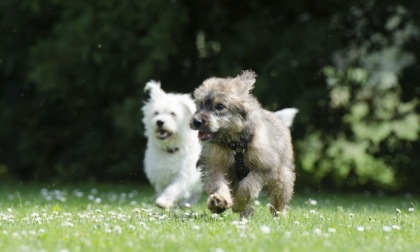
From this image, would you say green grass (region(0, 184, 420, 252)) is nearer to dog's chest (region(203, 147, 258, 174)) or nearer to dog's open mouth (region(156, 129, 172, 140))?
dog's chest (region(203, 147, 258, 174))

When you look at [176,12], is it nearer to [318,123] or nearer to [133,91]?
[133,91]

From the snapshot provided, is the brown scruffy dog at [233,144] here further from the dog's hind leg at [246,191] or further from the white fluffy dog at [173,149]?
the white fluffy dog at [173,149]

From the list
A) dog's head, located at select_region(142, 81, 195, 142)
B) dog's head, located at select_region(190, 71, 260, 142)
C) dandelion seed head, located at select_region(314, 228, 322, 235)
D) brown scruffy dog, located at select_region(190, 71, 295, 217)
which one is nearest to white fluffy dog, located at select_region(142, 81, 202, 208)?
dog's head, located at select_region(142, 81, 195, 142)

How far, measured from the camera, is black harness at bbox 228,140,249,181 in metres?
6.36

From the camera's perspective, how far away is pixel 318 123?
1255 cm

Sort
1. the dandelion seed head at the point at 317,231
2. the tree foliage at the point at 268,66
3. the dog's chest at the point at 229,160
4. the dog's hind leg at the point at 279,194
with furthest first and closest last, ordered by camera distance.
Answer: the tree foliage at the point at 268,66, the dog's hind leg at the point at 279,194, the dog's chest at the point at 229,160, the dandelion seed head at the point at 317,231

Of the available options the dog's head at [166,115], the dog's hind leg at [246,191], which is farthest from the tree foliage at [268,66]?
the dog's hind leg at [246,191]

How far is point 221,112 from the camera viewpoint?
20.7 ft

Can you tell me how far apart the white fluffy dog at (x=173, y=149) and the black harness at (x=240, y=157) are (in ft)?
7.87

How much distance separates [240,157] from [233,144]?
0.48ft

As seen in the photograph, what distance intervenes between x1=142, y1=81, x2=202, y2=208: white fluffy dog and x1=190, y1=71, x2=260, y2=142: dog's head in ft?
8.44

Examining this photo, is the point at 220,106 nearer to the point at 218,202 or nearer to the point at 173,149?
the point at 218,202

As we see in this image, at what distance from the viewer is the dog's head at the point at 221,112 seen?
6.23 meters

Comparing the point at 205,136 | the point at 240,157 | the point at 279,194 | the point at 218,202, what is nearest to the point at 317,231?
the point at 218,202
